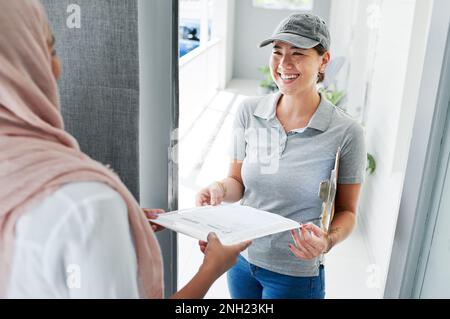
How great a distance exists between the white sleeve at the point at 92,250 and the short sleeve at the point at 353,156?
0.64 metres

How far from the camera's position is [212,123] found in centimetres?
126

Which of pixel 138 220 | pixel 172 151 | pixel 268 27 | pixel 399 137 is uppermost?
pixel 268 27

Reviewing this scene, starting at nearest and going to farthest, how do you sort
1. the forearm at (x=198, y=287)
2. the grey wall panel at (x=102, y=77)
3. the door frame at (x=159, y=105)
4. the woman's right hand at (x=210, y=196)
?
the forearm at (x=198, y=287) → the grey wall panel at (x=102, y=77) → the door frame at (x=159, y=105) → the woman's right hand at (x=210, y=196)

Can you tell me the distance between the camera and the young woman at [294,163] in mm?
993

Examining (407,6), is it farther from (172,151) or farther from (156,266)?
(156,266)

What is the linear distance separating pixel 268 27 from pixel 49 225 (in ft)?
2.45

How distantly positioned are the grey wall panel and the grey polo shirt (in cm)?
31

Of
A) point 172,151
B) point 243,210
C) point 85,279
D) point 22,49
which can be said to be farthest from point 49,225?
point 172,151

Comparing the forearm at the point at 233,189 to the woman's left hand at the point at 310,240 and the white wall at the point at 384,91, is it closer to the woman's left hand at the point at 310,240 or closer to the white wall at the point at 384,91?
the woman's left hand at the point at 310,240

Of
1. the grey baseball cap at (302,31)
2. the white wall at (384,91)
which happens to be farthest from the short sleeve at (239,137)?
the white wall at (384,91)

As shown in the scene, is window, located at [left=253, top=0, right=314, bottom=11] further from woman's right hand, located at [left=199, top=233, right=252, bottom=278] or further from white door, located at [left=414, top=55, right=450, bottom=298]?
woman's right hand, located at [left=199, top=233, right=252, bottom=278]

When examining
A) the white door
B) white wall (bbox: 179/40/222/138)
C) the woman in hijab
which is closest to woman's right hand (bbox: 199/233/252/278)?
the woman in hijab

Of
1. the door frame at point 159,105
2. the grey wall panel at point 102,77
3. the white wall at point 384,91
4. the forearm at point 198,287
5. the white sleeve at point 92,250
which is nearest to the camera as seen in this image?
the white sleeve at point 92,250

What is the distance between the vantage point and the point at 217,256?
27.7 inches
